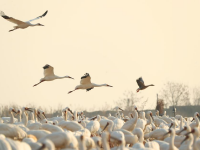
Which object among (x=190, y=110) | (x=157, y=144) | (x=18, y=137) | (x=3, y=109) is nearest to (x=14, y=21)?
(x=18, y=137)

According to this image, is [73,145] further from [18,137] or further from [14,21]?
[14,21]

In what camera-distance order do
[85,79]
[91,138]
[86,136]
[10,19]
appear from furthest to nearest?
[85,79]
[10,19]
[86,136]
[91,138]

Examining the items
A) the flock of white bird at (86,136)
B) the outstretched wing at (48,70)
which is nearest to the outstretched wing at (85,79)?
the flock of white bird at (86,136)

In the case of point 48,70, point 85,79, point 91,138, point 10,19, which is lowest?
point 91,138

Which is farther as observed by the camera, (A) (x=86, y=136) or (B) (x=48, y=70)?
(B) (x=48, y=70)

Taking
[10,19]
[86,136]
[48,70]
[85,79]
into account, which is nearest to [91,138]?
[86,136]

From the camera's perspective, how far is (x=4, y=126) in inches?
544

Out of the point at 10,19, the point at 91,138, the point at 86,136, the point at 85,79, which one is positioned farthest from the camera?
the point at 85,79

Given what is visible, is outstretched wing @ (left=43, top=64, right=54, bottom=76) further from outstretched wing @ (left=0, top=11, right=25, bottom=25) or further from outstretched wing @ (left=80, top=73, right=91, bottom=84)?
outstretched wing @ (left=0, top=11, right=25, bottom=25)

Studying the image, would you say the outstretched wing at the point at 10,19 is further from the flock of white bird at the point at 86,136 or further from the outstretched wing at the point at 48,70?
the outstretched wing at the point at 48,70

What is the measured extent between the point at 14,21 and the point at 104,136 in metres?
7.40

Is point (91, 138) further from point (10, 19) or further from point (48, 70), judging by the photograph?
point (48, 70)

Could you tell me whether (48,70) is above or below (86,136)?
above

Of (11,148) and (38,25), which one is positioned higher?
(38,25)
